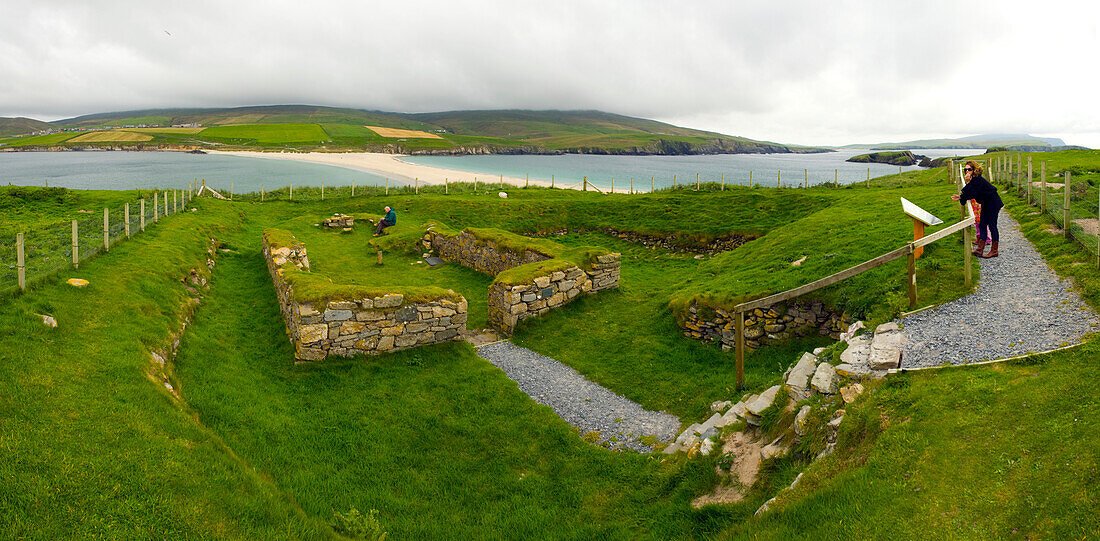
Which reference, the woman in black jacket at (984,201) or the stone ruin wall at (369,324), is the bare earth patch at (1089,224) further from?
the stone ruin wall at (369,324)

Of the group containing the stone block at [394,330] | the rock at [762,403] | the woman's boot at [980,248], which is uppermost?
the woman's boot at [980,248]

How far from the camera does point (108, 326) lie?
1061 cm

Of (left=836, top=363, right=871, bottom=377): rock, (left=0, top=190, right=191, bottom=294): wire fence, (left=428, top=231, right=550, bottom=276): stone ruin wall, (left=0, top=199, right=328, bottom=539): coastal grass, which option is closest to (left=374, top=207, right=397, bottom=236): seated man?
(left=428, top=231, right=550, bottom=276): stone ruin wall

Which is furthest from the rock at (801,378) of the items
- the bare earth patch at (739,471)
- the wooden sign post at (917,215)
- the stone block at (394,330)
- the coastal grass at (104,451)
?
the stone block at (394,330)

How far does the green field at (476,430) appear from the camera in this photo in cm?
520

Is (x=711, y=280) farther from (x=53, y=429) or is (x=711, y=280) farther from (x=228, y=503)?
(x=53, y=429)

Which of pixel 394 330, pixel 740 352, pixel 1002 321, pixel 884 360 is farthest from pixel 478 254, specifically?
pixel 1002 321

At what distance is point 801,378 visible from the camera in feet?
26.9

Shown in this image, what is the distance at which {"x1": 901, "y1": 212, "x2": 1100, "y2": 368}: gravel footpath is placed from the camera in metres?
7.62

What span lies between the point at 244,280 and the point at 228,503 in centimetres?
1634

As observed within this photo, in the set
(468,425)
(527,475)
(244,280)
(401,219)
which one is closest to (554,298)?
(468,425)

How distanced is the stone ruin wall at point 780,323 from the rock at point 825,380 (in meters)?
4.09

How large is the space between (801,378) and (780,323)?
15.4ft

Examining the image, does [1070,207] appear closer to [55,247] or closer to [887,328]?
[887,328]
